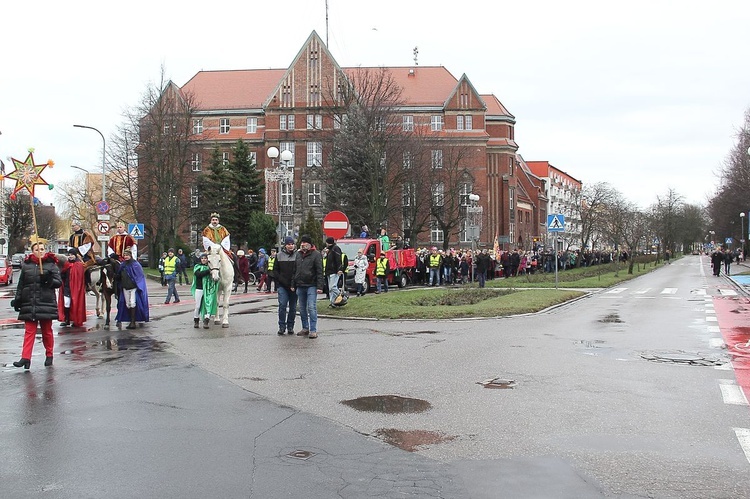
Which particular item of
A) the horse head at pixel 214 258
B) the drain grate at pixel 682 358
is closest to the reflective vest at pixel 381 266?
the horse head at pixel 214 258

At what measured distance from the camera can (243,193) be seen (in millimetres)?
67250

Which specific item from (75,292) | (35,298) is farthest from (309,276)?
(75,292)

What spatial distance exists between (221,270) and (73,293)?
132 inches

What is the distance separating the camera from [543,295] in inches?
965

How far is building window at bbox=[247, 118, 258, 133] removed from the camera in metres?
83.9

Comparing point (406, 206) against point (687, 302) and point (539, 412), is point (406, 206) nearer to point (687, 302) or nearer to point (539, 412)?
point (687, 302)

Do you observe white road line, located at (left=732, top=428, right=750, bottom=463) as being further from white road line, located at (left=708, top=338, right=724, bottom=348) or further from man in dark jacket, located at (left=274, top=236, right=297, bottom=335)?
man in dark jacket, located at (left=274, top=236, right=297, bottom=335)

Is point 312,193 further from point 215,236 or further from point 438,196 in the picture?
point 215,236

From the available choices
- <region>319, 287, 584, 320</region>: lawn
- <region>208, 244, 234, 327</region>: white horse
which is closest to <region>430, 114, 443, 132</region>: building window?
<region>319, 287, 584, 320</region>: lawn

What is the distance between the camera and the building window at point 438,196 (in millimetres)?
60500

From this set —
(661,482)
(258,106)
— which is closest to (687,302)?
(661,482)

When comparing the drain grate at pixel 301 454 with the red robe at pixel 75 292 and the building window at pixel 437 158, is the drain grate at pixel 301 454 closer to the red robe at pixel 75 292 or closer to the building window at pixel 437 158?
the red robe at pixel 75 292

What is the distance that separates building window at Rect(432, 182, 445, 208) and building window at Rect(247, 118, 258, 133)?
28.1 meters

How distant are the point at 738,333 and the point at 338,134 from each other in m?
40.6
